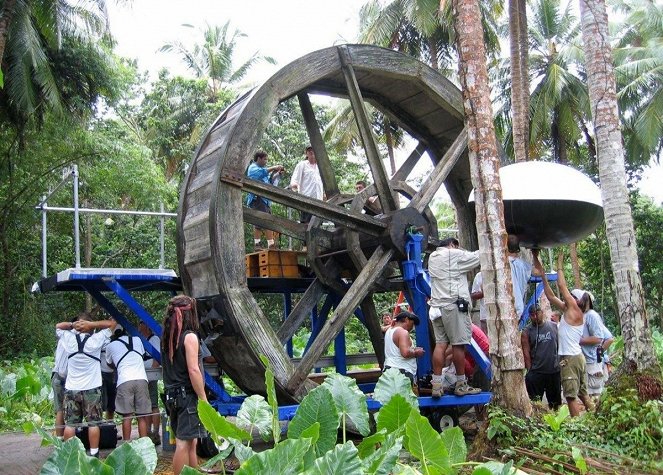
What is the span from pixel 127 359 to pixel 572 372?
456cm

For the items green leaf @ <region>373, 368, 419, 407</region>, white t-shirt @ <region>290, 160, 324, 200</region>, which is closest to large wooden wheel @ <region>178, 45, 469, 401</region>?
white t-shirt @ <region>290, 160, 324, 200</region>

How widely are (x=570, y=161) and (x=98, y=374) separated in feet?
68.9

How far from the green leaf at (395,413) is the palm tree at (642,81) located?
74.4 ft

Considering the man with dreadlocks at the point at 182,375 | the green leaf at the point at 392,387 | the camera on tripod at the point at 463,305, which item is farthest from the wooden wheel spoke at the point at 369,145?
the green leaf at the point at 392,387

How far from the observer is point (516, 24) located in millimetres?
14828

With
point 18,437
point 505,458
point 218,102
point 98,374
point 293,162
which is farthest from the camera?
point 218,102

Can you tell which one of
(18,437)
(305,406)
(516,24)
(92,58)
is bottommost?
(18,437)

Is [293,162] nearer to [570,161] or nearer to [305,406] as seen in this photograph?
[570,161]

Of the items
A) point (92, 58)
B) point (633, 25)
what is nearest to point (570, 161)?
point (633, 25)

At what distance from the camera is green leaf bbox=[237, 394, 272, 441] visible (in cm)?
364

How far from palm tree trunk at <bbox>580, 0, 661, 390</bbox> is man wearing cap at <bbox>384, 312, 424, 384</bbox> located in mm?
1913

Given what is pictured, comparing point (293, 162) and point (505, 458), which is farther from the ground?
point (293, 162)

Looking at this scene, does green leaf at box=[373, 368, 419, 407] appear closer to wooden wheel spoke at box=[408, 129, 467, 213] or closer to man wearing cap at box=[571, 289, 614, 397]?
man wearing cap at box=[571, 289, 614, 397]

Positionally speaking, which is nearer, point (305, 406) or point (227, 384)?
point (305, 406)
